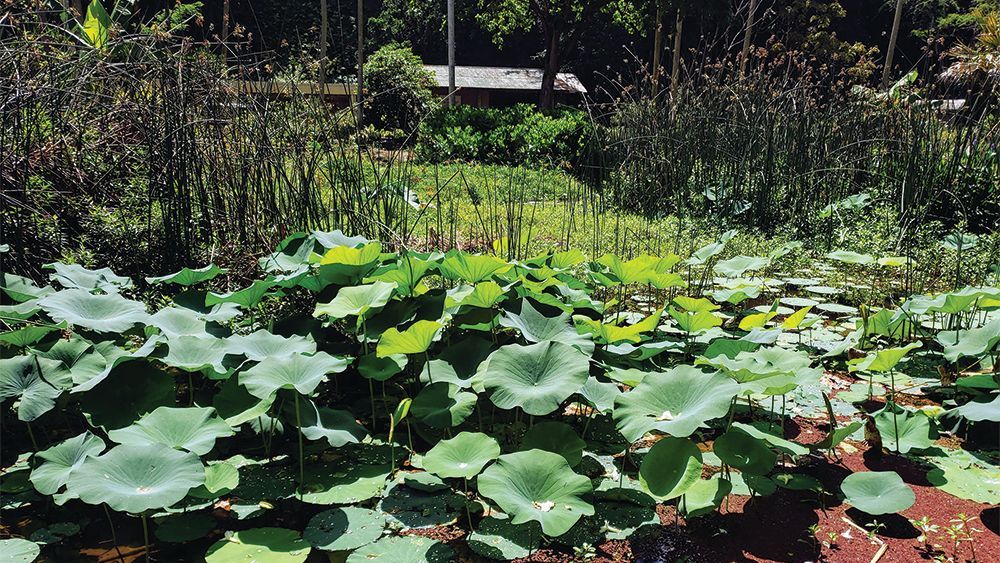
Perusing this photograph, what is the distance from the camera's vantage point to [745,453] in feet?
5.05

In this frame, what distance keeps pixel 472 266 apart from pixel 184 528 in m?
0.99

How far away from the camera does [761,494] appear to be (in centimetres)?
161

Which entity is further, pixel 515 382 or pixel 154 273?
pixel 154 273

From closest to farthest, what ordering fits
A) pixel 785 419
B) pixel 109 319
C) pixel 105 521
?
pixel 105 521, pixel 109 319, pixel 785 419

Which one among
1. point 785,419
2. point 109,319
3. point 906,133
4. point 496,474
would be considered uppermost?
point 906,133

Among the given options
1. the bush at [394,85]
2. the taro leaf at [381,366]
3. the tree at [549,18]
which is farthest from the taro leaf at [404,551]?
the tree at [549,18]

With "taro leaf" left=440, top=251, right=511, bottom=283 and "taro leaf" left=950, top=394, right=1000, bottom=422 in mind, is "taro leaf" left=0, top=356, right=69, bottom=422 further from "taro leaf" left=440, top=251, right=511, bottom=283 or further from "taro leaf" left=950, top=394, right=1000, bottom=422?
"taro leaf" left=950, top=394, right=1000, bottom=422

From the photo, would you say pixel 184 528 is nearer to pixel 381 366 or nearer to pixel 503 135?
pixel 381 366

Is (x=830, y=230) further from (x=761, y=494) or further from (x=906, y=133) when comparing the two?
(x=761, y=494)

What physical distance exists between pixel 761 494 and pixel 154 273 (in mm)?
2425

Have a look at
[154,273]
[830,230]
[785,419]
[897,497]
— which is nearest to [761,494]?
[897,497]

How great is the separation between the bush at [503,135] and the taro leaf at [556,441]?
6.71 meters

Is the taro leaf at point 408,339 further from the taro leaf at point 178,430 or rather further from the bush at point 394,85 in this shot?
the bush at point 394,85

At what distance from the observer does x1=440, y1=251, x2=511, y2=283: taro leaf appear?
2.07 metres
